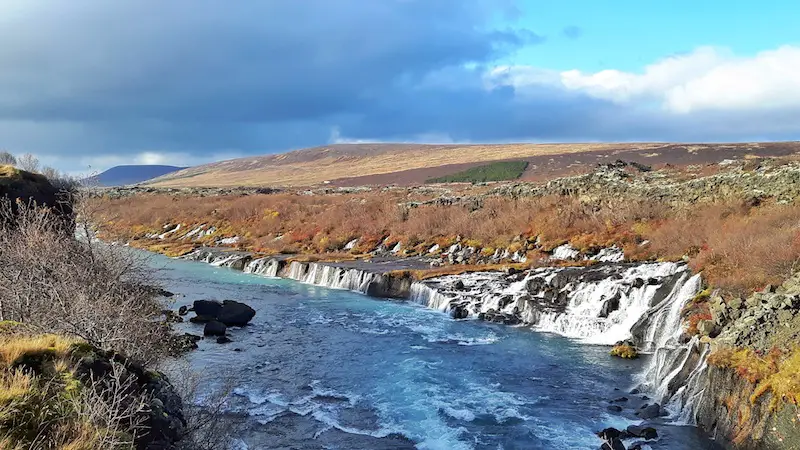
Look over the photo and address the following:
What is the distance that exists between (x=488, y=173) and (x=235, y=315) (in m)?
93.9

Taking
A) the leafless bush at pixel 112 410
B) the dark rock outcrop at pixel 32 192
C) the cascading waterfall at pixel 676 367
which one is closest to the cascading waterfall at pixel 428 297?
the cascading waterfall at pixel 676 367

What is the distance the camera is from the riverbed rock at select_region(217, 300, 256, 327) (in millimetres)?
26281

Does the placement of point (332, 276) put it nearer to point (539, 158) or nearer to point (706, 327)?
point (706, 327)

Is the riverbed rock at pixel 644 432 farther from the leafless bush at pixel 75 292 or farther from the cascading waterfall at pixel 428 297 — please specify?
the cascading waterfall at pixel 428 297

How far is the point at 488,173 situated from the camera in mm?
115375

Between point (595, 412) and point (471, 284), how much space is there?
→ 1621 centimetres

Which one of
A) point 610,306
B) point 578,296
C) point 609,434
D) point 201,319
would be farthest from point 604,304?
point 201,319

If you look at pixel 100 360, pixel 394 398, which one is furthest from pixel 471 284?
pixel 100 360

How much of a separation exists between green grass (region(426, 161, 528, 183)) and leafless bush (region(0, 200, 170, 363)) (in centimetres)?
9121

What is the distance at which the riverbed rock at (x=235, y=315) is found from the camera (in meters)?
26.3

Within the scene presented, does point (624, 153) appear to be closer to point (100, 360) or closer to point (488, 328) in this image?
point (488, 328)

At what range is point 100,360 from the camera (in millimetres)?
9008

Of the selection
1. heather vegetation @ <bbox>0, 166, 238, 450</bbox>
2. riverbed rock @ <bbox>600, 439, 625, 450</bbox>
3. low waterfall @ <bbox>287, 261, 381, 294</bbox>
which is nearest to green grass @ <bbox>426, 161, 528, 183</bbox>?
low waterfall @ <bbox>287, 261, 381, 294</bbox>

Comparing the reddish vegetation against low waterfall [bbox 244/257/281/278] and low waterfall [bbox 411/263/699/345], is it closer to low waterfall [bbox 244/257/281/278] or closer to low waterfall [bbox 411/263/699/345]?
low waterfall [bbox 411/263/699/345]
